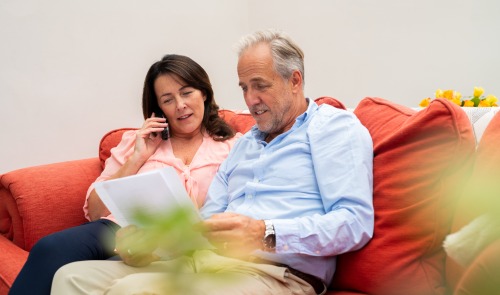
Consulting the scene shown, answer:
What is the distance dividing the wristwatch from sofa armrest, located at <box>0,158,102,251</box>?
1.01 meters

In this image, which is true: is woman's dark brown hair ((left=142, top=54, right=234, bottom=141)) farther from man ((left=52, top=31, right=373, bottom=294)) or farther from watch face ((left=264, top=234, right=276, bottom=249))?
watch face ((left=264, top=234, right=276, bottom=249))

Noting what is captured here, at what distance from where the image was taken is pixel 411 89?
9.32 feet

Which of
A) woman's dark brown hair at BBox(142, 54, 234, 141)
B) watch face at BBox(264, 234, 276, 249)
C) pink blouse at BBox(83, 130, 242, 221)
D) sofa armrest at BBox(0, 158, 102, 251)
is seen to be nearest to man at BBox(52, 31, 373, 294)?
watch face at BBox(264, 234, 276, 249)

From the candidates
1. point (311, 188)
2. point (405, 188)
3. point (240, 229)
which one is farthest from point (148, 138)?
point (405, 188)

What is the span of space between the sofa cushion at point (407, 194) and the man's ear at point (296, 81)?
34cm

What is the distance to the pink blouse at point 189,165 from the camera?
1.83 m

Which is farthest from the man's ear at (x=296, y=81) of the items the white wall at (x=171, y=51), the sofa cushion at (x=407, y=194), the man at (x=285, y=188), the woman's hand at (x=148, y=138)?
the white wall at (x=171, y=51)

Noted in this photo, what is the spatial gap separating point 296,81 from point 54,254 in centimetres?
90

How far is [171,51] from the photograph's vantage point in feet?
9.89

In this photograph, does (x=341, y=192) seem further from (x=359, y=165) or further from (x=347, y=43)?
(x=347, y=43)

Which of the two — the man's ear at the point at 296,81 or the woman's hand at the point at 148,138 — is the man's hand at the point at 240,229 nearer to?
the man's ear at the point at 296,81

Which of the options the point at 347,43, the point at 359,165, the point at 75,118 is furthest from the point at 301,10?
the point at 359,165

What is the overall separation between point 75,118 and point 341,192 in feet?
5.76

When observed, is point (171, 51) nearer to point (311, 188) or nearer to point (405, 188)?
point (311, 188)
